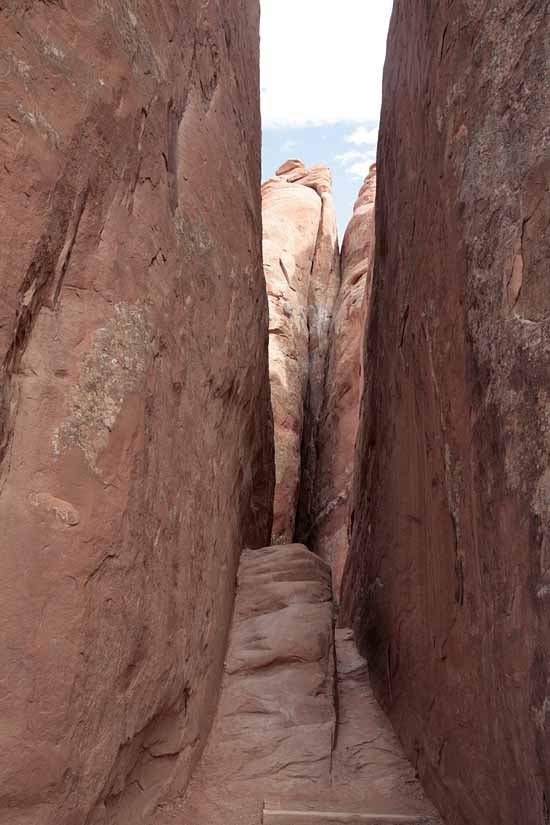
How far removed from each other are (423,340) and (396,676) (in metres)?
2.24

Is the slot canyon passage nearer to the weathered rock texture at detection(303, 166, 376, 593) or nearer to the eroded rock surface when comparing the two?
the eroded rock surface

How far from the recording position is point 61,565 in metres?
2.82

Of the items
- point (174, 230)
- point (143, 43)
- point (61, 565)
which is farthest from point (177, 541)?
point (143, 43)

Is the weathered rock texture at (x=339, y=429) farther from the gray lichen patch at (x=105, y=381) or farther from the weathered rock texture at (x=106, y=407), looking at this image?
the gray lichen patch at (x=105, y=381)

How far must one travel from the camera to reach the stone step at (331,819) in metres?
3.68

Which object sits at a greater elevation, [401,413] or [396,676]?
[401,413]

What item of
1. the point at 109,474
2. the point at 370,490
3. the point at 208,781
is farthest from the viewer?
the point at 370,490

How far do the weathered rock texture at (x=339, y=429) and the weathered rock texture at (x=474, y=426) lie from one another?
880 cm

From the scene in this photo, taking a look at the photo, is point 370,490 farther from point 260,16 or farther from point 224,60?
point 260,16

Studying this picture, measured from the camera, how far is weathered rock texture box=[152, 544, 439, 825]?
3920 millimetres

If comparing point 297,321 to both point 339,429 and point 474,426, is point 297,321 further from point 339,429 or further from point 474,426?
point 474,426

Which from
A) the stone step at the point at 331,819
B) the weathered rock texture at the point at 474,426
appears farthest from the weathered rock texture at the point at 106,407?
the weathered rock texture at the point at 474,426

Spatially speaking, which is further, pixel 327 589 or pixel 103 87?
pixel 327 589

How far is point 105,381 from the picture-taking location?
3.19 meters
